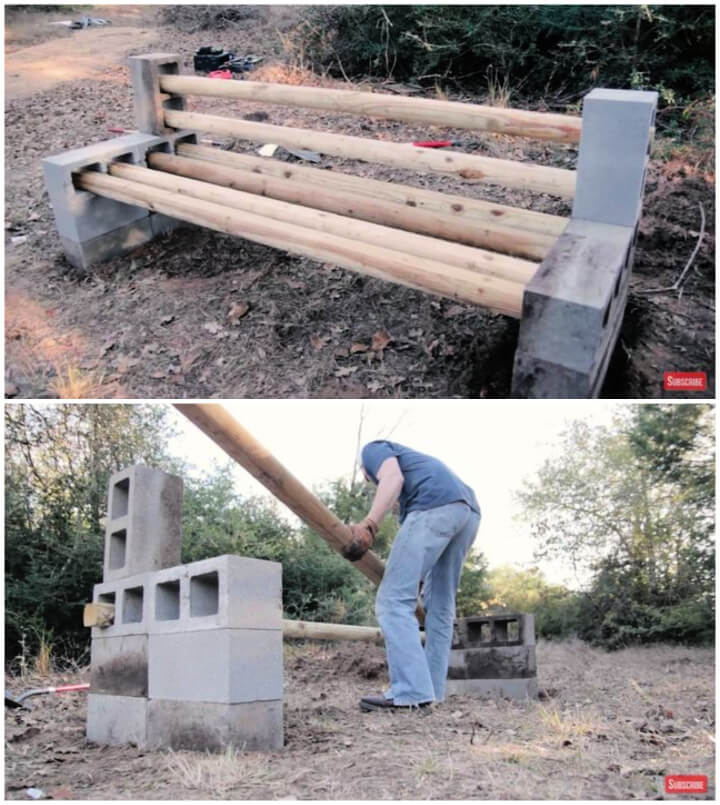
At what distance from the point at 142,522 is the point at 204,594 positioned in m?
0.68

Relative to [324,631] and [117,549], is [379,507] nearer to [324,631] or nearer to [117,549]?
[324,631]

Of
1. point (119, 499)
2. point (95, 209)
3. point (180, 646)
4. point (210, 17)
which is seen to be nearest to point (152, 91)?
point (95, 209)

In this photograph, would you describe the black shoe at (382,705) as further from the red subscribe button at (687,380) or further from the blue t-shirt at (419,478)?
the red subscribe button at (687,380)

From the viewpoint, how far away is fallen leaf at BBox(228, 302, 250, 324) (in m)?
5.10

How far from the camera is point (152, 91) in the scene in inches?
235

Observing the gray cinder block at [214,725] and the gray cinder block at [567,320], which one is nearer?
the gray cinder block at [214,725]

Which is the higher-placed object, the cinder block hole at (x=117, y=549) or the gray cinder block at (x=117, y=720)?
the cinder block hole at (x=117, y=549)

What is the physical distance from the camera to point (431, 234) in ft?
14.6

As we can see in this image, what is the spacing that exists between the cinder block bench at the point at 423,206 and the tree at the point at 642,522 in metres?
3.94

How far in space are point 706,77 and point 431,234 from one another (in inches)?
171

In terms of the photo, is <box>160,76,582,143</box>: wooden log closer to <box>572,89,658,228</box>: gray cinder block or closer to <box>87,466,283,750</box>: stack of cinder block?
<box>572,89,658,228</box>: gray cinder block

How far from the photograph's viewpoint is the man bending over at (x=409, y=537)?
3.56m

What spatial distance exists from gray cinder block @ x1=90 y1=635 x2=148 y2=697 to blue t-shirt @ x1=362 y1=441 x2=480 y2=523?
136 cm

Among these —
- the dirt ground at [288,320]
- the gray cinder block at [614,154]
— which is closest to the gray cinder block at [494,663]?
the dirt ground at [288,320]
